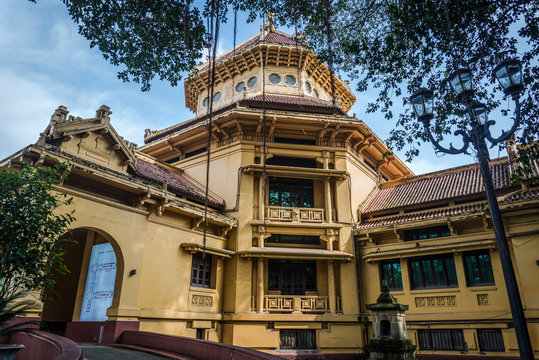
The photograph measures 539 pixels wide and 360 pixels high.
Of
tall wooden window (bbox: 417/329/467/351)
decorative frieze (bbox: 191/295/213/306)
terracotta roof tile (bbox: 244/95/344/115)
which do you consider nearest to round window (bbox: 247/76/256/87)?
terracotta roof tile (bbox: 244/95/344/115)

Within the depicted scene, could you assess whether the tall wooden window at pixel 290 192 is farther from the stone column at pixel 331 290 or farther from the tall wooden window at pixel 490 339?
the tall wooden window at pixel 490 339

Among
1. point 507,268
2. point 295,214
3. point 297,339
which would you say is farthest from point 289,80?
point 507,268

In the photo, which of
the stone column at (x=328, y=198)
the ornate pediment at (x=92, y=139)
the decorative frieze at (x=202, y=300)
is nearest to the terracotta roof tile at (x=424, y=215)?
the stone column at (x=328, y=198)

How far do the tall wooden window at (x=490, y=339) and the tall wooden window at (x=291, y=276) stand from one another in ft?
23.2

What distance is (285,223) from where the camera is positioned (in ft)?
58.3

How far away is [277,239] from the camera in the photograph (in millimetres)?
18719

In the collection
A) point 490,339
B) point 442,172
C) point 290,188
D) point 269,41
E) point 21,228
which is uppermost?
point 269,41

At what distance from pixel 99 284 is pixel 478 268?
15117 millimetres

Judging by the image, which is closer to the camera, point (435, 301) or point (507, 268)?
point (507, 268)

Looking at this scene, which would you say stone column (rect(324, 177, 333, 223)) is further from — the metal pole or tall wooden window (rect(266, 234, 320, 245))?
the metal pole

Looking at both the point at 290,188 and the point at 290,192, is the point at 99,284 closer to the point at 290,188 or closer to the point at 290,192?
the point at 290,192

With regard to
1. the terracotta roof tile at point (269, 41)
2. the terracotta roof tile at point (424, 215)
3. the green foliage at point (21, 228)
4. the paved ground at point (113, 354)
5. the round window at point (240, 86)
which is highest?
the terracotta roof tile at point (269, 41)

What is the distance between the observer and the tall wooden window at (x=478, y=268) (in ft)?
50.7

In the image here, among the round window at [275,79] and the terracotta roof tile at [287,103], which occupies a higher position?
the round window at [275,79]
